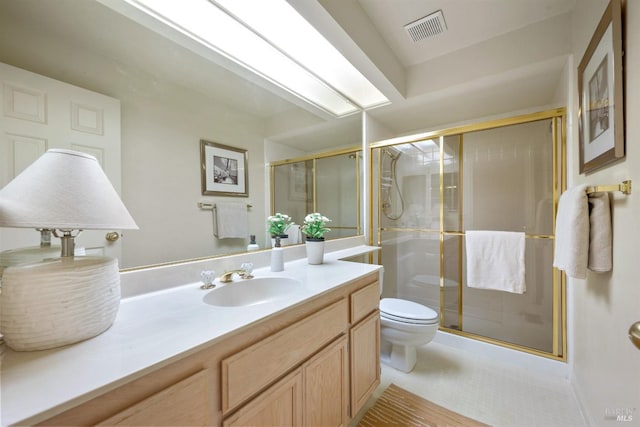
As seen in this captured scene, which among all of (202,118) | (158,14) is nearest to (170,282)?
(202,118)

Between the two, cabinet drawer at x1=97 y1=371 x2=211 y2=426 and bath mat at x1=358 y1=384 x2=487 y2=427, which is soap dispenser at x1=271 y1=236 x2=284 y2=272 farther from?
bath mat at x1=358 y1=384 x2=487 y2=427

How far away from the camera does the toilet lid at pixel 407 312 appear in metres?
1.71

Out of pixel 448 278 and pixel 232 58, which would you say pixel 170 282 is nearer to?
pixel 232 58

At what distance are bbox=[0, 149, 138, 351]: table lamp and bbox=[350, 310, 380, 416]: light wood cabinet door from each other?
3.40 feet

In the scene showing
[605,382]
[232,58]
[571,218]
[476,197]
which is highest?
[232,58]

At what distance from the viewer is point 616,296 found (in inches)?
39.1

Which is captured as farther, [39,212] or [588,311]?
[588,311]

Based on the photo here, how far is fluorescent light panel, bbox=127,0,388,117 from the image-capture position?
1153 mm

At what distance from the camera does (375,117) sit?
2510 millimetres

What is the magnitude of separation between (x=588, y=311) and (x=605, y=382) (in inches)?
14.2

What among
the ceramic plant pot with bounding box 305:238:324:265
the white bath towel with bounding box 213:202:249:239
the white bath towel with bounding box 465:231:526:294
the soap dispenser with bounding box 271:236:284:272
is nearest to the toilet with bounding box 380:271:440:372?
the white bath towel with bounding box 465:231:526:294

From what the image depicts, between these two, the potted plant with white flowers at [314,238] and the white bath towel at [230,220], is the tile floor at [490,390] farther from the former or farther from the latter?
the white bath towel at [230,220]

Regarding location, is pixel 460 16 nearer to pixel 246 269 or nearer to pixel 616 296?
pixel 616 296

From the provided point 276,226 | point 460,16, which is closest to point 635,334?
point 276,226
